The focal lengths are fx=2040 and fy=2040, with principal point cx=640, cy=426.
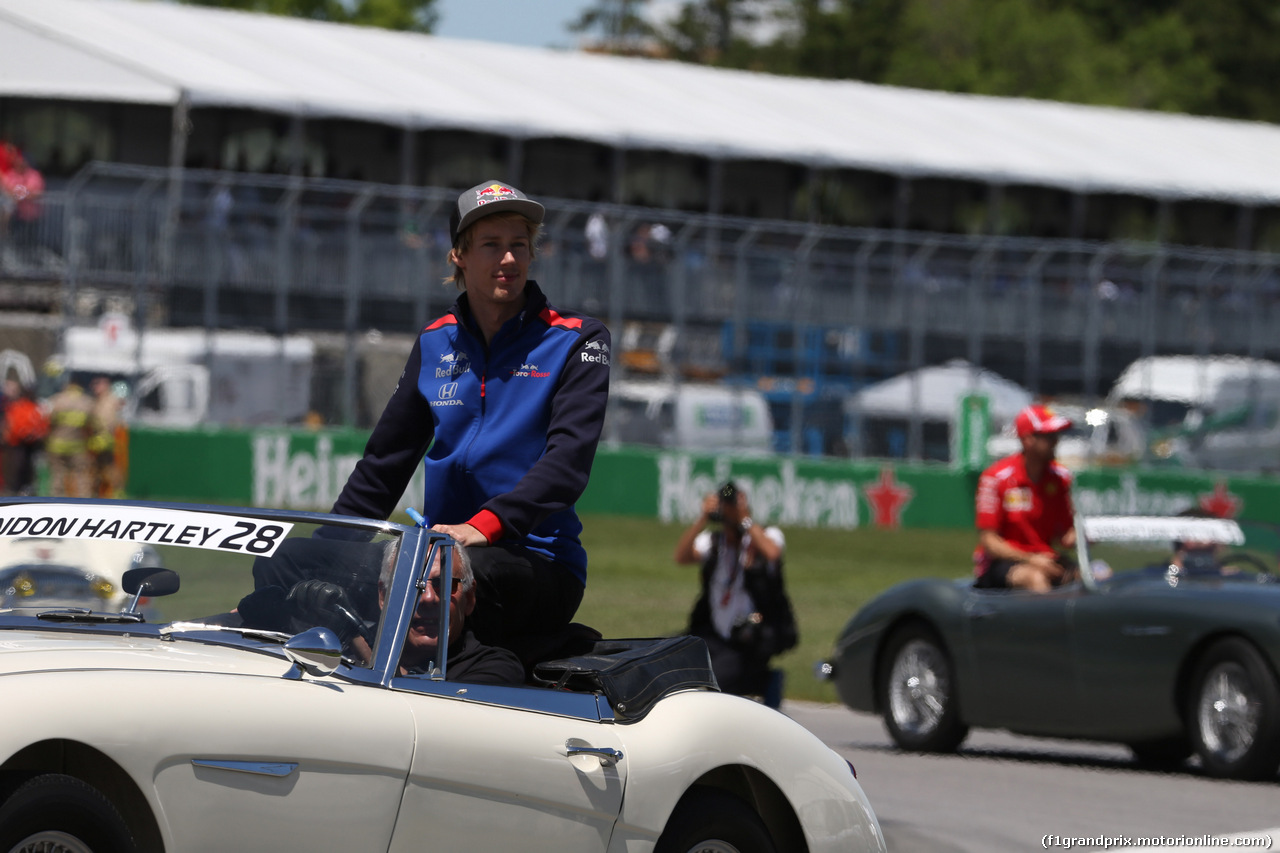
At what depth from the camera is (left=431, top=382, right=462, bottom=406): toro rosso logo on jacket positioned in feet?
16.7

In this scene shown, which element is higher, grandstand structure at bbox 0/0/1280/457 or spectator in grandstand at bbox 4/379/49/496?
grandstand structure at bbox 0/0/1280/457

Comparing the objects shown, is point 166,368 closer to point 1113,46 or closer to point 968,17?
point 968,17

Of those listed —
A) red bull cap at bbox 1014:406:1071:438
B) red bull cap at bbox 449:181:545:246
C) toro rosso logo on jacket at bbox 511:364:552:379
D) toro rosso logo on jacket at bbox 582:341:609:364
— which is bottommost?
red bull cap at bbox 1014:406:1071:438

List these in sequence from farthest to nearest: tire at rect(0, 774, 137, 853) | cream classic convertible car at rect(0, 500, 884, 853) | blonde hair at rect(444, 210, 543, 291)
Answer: blonde hair at rect(444, 210, 543, 291), cream classic convertible car at rect(0, 500, 884, 853), tire at rect(0, 774, 137, 853)

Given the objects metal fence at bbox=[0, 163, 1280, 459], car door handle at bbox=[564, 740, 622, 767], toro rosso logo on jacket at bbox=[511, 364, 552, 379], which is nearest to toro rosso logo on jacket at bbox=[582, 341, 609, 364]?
toro rosso logo on jacket at bbox=[511, 364, 552, 379]

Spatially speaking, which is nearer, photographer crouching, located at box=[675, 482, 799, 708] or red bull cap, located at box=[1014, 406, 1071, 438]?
red bull cap, located at box=[1014, 406, 1071, 438]

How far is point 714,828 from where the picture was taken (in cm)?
484

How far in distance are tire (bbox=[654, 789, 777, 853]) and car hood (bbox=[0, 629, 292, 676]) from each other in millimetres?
1063

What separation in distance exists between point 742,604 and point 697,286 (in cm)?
1776

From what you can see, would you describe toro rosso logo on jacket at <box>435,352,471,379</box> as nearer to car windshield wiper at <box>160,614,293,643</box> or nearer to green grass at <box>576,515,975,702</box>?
car windshield wiper at <box>160,614,293,643</box>

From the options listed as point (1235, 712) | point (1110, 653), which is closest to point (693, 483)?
point (1110, 653)

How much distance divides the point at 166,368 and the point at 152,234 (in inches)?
69.6

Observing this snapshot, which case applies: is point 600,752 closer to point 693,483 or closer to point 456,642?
point 456,642

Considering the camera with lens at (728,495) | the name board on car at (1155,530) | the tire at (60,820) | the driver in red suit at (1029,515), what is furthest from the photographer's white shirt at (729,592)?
the tire at (60,820)
